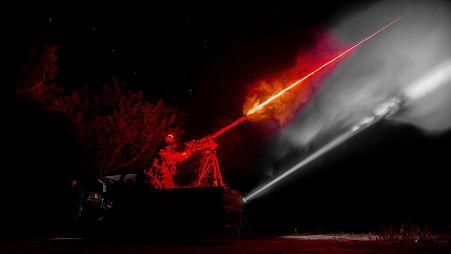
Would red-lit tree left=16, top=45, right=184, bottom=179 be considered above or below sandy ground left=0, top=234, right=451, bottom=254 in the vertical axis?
above

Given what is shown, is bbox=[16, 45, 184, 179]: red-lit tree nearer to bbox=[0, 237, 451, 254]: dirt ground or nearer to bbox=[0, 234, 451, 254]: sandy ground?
bbox=[0, 234, 451, 254]: sandy ground

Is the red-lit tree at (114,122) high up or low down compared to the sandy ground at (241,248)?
up

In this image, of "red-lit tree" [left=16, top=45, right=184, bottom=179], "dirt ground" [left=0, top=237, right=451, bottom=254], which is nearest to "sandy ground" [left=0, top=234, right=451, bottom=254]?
"dirt ground" [left=0, top=237, right=451, bottom=254]

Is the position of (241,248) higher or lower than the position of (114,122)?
lower

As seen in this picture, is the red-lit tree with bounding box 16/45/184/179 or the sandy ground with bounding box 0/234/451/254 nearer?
the sandy ground with bounding box 0/234/451/254

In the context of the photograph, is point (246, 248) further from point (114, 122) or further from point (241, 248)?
point (114, 122)

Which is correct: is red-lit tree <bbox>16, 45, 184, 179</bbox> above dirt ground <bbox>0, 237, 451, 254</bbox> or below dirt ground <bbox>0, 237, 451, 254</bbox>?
above

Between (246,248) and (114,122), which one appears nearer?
(246,248)

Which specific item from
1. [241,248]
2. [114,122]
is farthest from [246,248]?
[114,122]

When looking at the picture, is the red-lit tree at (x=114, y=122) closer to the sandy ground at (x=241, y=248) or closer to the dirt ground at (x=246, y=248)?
the sandy ground at (x=241, y=248)

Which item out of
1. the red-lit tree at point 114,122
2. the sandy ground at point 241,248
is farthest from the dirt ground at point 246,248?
the red-lit tree at point 114,122

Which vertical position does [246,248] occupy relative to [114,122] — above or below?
below

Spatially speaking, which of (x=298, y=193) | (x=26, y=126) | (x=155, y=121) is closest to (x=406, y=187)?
(x=298, y=193)

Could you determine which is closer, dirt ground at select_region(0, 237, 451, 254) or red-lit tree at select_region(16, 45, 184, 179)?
dirt ground at select_region(0, 237, 451, 254)
